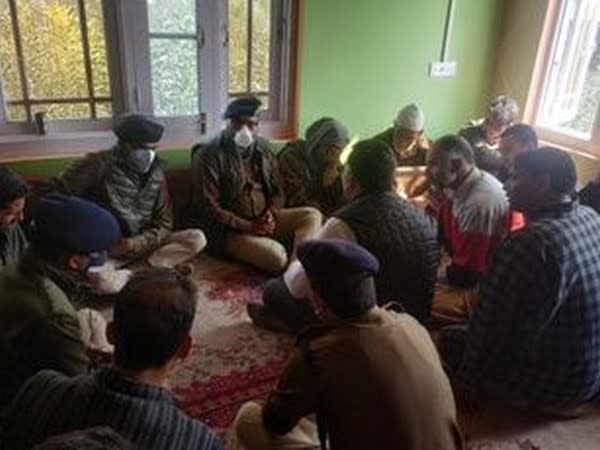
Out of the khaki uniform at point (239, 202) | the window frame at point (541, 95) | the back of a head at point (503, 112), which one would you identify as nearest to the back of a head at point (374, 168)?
the khaki uniform at point (239, 202)

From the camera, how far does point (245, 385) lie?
87.7 inches

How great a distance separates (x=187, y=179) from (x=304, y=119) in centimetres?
88

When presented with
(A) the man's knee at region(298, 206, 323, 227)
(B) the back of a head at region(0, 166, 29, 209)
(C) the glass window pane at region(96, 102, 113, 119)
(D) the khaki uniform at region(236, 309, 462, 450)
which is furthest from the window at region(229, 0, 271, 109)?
(D) the khaki uniform at region(236, 309, 462, 450)

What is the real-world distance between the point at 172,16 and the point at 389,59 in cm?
149

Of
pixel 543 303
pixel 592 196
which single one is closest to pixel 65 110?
pixel 543 303

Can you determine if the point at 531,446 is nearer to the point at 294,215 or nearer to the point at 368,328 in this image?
the point at 368,328

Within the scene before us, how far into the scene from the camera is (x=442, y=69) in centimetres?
406

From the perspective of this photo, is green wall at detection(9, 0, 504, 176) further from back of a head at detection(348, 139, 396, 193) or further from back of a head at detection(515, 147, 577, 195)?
back of a head at detection(515, 147, 577, 195)

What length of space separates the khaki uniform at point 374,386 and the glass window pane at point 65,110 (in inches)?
92.4

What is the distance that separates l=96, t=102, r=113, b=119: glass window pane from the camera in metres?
3.18

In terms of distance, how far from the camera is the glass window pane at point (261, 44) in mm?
3410

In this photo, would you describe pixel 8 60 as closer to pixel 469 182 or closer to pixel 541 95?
pixel 469 182

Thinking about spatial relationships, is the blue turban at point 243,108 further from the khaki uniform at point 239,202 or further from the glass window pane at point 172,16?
the glass window pane at point 172,16

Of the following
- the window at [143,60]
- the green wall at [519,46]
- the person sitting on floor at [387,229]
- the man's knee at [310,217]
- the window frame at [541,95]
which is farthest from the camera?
the green wall at [519,46]
